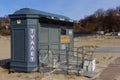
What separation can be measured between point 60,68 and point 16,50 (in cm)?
196

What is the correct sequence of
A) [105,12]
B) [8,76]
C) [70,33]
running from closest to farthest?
[8,76], [70,33], [105,12]

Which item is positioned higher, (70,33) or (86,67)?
(70,33)

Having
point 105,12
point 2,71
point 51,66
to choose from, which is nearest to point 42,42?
point 51,66

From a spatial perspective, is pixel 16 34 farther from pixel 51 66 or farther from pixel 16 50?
pixel 51 66

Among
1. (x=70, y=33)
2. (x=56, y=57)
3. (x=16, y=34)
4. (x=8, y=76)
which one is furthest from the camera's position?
(x=70, y=33)

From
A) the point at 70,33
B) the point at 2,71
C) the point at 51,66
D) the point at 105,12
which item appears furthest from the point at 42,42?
the point at 105,12

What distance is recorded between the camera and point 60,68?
1335cm

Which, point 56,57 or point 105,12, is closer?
point 56,57

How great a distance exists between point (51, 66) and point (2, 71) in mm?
2050

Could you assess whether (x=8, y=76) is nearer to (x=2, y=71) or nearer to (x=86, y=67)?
(x=2, y=71)

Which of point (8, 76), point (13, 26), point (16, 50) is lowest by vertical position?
point (8, 76)

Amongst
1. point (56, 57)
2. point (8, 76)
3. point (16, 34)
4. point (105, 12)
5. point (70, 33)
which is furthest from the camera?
point (105, 12)

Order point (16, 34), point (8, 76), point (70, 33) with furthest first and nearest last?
1. point (70, 33)
2. point (16, 34)
3. point (8, 76)

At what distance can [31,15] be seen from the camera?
12.8 m
